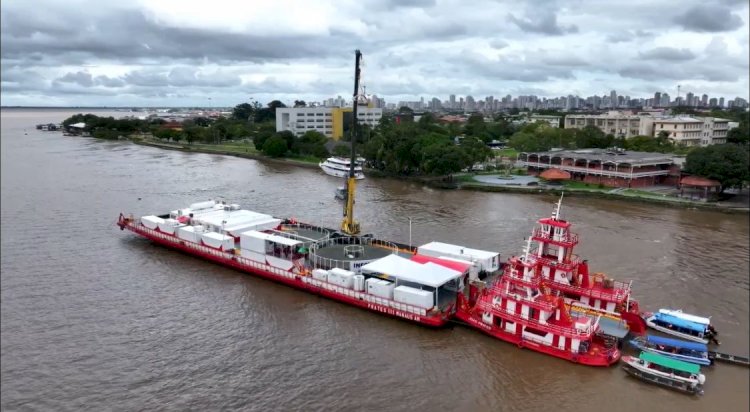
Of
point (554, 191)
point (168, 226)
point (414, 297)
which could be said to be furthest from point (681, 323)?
point (554, 191)

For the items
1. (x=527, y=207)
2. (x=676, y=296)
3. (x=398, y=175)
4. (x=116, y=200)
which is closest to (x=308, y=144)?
(x=398, y=175)

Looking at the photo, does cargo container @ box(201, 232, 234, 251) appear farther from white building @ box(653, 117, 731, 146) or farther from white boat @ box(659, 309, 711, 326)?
white building @ box(653, 117, 731, 146)

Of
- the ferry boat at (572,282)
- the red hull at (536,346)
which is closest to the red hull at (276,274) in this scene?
the red hull at (536,346)

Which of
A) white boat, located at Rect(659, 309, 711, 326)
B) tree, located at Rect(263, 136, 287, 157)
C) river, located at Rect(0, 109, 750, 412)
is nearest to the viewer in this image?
river, located at Rect(0, 109, 750, 412)

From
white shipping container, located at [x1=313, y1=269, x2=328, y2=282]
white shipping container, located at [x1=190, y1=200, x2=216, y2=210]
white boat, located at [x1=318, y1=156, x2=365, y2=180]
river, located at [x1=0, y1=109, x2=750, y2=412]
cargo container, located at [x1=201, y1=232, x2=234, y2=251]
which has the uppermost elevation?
white boat, located at [x1=318, y1=156, x2=365, y2=180]

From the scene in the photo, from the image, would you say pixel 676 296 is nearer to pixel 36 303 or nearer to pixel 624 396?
pixel 624 396

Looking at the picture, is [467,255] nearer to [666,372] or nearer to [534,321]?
[534,321]

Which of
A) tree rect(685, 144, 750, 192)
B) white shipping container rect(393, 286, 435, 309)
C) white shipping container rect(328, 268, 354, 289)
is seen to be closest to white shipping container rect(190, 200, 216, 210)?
white shipping container rect(328, 268, 354, 289)
